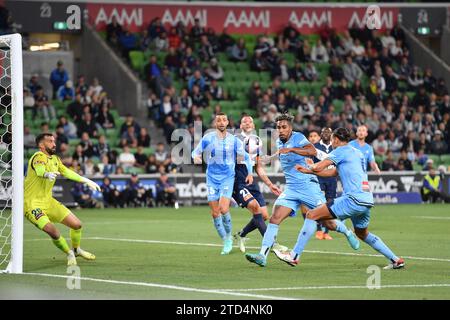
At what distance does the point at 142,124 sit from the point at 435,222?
14682 mm

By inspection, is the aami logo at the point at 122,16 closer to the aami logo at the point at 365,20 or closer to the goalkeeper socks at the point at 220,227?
the aami logo at the point at 365,20

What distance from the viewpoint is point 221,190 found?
17391 millimetres

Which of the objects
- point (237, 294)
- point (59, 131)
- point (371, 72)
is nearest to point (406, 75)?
point (371, 72)

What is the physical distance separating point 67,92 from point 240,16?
951 centimetres

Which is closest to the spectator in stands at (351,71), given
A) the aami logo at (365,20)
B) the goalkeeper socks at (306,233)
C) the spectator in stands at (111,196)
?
the aami logo at (365,20)

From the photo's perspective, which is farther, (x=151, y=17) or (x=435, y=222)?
(x=151, y=17)

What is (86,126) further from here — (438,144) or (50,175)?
(50,175)

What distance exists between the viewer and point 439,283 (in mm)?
12969

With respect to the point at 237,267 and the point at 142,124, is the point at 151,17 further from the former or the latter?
the point at 237,267

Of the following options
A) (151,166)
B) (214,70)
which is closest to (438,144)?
(214,70)

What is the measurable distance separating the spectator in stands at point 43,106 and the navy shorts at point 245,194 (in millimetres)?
17212

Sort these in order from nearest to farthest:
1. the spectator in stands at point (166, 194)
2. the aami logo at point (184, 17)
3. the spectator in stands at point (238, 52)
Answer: the spectator in stands at point (166, 194)
the spectator in stands at point (238, 52)
the aami logo at point (184, 17)

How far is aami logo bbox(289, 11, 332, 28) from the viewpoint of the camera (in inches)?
1690

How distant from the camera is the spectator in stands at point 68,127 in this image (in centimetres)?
3338
